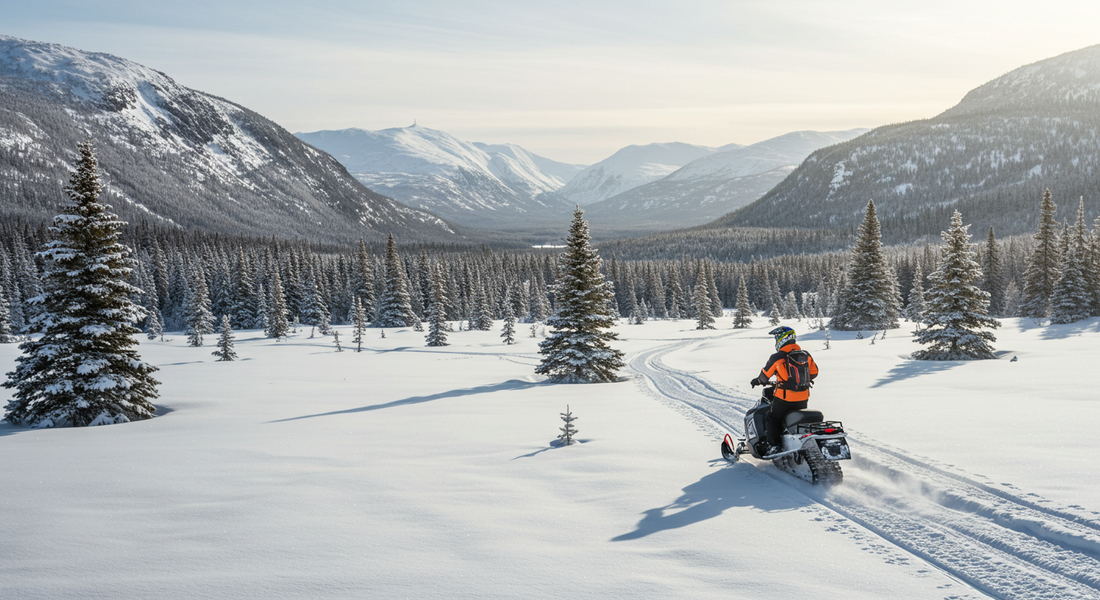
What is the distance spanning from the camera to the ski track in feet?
17.0

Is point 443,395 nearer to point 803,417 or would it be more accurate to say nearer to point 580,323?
point 580,323

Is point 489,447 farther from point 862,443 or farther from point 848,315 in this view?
point 848,315

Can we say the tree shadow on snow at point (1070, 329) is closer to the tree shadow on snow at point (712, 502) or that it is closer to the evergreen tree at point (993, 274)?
the evergreen tree at point (993, 274)

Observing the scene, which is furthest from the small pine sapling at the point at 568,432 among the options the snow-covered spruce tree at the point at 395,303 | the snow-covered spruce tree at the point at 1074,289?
the snow-covered spruce tree at the point at 395,303

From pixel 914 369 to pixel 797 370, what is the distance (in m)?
16.8

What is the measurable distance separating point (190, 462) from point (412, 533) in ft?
17.4

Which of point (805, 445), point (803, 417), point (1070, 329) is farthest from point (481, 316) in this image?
point (805, 445)

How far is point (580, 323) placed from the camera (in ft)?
80.2

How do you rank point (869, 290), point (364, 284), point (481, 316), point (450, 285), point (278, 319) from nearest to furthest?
1. point (869, 290)
2. point (278, 319)
3. point (481, 316)
4. point (364, 284)
5. point (450, 285)

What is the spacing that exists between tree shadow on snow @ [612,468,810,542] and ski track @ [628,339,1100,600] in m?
0.50

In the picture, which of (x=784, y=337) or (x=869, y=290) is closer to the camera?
(x=784, y=337)

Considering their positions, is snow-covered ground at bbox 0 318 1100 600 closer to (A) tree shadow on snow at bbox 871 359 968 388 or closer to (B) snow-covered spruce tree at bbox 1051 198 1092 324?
(A) tree shadow on snow at bbox 871 359 968 388

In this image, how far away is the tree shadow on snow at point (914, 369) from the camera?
19.2 metres

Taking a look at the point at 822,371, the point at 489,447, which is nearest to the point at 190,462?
the point at 489,447
